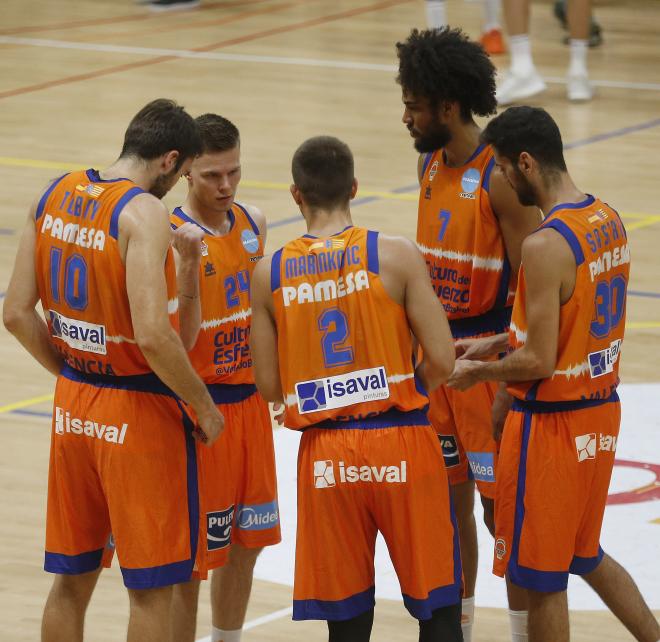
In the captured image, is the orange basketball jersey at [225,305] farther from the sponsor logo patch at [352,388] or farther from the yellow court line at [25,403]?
the yellow court line at [25,403]

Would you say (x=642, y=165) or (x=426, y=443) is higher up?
(x=426, y=443)

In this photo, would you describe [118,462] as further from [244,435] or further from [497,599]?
[497,599]

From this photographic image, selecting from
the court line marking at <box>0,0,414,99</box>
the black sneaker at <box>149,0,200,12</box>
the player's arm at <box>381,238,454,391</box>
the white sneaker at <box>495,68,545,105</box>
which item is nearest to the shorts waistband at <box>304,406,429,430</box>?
the player's arm at <box>381,238,454,391</box>

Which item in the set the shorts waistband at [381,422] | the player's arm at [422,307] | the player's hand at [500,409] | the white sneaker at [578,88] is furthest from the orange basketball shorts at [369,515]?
the white sneaker at [578,88]

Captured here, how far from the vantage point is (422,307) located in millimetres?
4758

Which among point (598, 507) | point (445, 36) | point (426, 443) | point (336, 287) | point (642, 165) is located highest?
point (445, 36)

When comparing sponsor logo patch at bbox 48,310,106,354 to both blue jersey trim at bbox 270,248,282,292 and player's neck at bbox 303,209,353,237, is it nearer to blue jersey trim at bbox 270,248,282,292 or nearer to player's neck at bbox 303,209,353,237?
blue jersey trim at bbox 270,248,282,292

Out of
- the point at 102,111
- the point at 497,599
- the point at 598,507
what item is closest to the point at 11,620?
the point at 497,599

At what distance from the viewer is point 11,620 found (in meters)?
6.09

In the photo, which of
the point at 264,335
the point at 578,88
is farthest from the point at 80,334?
the point at 578,88

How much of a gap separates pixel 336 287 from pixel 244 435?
37.5 inches

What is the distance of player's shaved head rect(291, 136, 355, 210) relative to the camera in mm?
4812

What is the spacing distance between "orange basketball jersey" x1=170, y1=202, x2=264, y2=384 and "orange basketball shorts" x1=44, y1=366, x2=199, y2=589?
1.42 feet

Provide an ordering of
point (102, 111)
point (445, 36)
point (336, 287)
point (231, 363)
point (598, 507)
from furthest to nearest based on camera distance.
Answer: point (102, 111) < point (445, 36) < point (231, 363) < point (598, 507) < point (336, 287)
